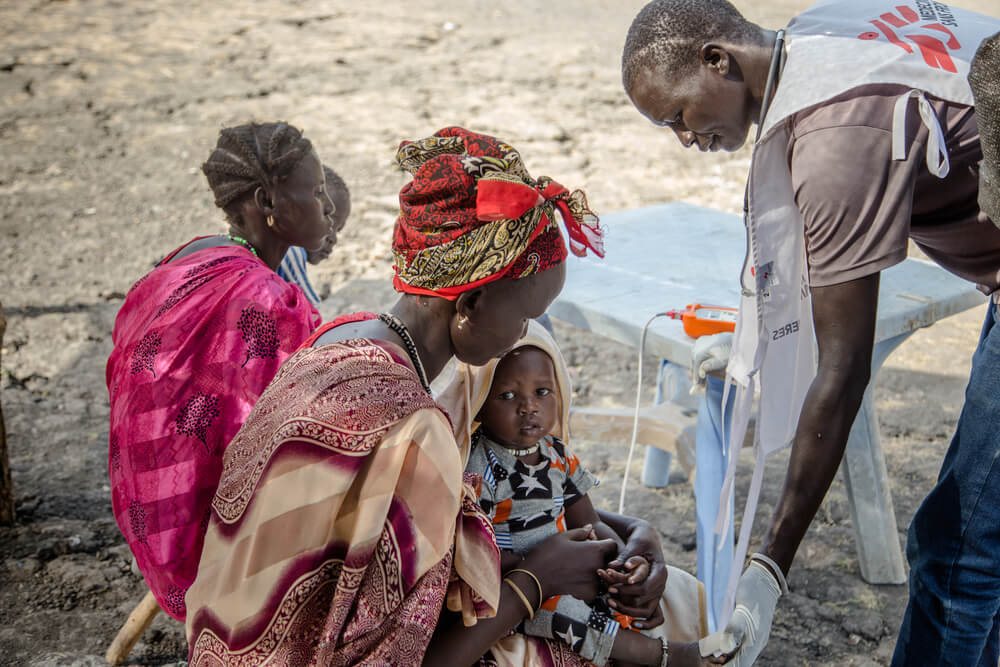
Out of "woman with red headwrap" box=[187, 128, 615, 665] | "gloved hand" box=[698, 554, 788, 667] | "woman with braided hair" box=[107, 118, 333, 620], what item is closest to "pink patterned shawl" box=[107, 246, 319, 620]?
"woman with braided hair" box=[107, 118, 333, 620]

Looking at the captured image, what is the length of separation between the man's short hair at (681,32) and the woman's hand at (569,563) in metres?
1.07

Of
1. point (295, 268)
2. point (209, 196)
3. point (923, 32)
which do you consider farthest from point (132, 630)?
point (209, 196)

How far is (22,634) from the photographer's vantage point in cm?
267

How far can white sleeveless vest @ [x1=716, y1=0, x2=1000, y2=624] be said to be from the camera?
1781mm

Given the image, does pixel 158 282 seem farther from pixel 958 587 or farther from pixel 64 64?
pixel 64 64

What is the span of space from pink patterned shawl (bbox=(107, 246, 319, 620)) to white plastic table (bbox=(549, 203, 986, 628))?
94cm

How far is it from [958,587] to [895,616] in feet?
3.17

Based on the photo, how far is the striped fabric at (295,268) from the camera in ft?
9.70

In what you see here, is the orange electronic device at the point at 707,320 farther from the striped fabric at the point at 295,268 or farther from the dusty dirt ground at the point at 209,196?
the striped fabric at the point at 295,268

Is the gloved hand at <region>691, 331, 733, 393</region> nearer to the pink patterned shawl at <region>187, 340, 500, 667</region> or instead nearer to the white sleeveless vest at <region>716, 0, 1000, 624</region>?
the white sleeveless vest at <region>716, 0, 1000, 624</region>

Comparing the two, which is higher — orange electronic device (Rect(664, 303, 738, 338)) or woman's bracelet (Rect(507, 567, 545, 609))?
orange electronic device (Rect(664, 303, 738, 338))

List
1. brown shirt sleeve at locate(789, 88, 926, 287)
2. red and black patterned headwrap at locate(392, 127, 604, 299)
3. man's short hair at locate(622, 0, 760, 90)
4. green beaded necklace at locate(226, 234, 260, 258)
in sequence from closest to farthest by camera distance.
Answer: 1. red and black patterned headwrap at locate(392, 127, 604, 299)
2. brown shirt sleeve at locate(789, 88, 926, 287)
3. man's short hair at locate(622, 0, 760, 90)
4. green beaded necklace at locate(226, 234, 260, 258)

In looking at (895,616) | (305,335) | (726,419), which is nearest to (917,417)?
(895,616)

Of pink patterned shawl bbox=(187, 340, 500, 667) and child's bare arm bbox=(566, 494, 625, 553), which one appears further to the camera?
child's bare arm bbox=(566, 494, 625, 553)
